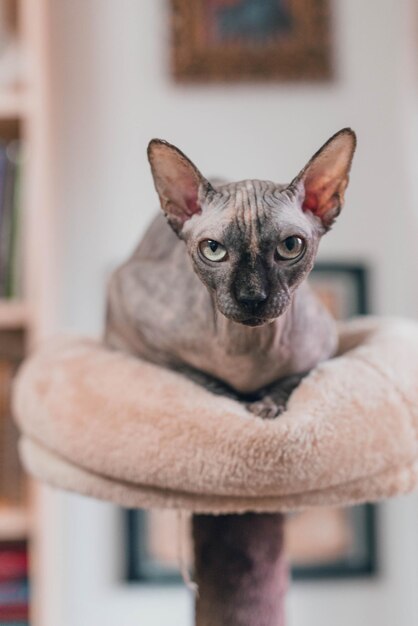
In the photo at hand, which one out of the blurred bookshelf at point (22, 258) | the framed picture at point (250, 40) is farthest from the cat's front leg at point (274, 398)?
the framed picture at point (250, 40)

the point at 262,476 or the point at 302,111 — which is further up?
the point at 302,111

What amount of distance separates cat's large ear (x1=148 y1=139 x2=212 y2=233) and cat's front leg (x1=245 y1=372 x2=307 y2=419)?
6.6 inches

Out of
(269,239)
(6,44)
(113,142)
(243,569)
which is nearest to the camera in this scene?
(269,239)

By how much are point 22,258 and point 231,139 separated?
1.50ft

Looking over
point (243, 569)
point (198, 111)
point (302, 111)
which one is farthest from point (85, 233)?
point (243, 569)

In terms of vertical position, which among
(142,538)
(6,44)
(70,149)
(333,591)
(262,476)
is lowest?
(333,591)

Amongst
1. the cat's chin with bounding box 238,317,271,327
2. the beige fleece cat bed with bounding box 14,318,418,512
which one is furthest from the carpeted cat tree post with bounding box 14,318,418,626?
the cat's chin with bounding box 238,317,271,327

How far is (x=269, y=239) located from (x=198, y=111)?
1032 mm

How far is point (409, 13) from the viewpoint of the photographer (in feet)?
4.68

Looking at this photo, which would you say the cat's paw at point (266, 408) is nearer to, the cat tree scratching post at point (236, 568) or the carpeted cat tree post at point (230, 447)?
the carpeted cat tree post at point (230, 447)

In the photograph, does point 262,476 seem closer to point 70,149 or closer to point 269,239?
point 269,239

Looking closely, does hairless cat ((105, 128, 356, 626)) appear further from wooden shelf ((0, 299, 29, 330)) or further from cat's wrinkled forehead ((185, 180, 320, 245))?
wooden shelf ((0, 299, 29, 330))

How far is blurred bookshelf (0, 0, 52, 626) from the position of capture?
3.92 feet

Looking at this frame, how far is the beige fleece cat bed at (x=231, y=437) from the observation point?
585mm
